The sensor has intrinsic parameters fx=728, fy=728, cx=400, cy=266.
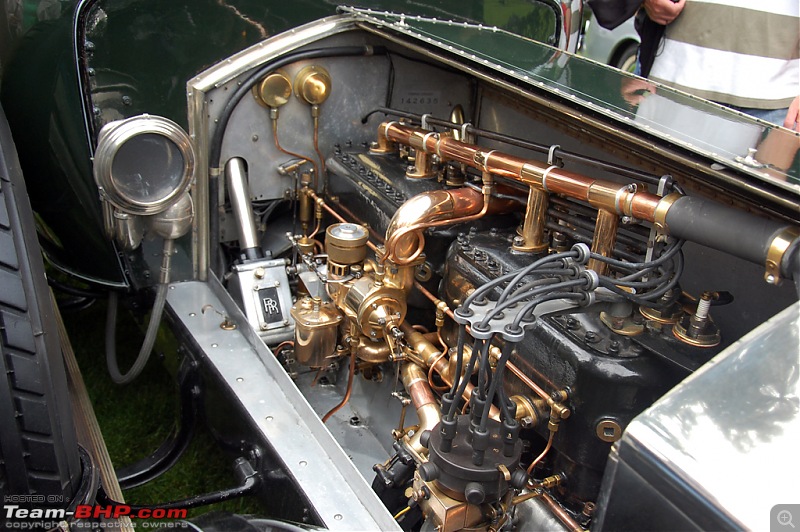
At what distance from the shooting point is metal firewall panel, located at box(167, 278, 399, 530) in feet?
4.88

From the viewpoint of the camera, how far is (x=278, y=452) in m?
1.63

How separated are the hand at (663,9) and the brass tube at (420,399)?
5.43ft

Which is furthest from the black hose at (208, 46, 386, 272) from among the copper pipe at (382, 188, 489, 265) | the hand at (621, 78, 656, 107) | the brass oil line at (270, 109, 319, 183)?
the hand at (621, 78, 656, 107)

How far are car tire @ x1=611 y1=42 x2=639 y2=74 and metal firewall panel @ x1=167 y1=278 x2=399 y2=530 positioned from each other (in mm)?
4995

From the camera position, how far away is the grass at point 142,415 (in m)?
2.30

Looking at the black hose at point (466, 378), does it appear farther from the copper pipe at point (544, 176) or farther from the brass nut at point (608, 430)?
the copper pipe at point (544, 176)

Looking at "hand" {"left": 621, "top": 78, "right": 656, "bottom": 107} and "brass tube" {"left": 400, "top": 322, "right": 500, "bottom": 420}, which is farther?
"brass tube" {"left": 400, "top": 322, "right": 500, "bottom": 420}

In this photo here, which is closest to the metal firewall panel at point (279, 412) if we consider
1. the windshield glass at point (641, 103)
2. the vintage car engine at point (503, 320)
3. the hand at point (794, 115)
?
the vintage car engine at point (503, 320)

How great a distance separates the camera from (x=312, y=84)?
7.66 ft

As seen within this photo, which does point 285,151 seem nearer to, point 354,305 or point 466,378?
point 354,305

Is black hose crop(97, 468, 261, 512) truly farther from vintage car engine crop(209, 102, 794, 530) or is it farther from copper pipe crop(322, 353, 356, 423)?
copper pipe crop(322, 353, 356, 423)

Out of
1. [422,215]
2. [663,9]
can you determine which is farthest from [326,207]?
[663,9]

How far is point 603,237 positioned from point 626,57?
5.27 meters

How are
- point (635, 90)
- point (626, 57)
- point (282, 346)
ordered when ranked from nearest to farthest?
point (635, 90), point (282, 346), point (626, 57)
